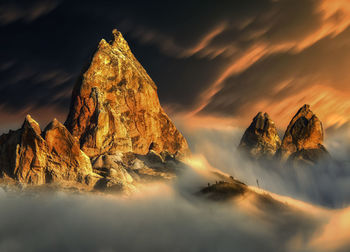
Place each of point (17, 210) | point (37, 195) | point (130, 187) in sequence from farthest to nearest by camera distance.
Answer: point (17, 210) < point (130, 187) < point (37, 195)

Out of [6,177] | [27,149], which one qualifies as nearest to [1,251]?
[6,177]

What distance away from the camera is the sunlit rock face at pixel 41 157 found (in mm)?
163625

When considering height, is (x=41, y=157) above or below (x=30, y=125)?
below

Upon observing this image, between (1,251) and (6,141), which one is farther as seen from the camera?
(1,251)

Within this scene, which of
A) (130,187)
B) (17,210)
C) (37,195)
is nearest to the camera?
(37,195)

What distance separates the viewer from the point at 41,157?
165125 mm

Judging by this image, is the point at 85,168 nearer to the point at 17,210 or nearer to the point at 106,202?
the point at 106,202

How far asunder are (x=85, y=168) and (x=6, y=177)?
33.8 m

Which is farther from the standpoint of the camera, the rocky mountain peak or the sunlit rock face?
the rocky mountain peak

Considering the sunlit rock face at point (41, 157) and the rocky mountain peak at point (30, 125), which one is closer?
the sunlit rock face at point (41, 157)

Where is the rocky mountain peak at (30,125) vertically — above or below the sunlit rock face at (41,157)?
above

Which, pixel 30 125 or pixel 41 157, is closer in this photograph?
pixel 41 157

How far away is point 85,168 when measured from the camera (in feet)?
570

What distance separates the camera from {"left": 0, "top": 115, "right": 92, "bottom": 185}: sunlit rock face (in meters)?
164
